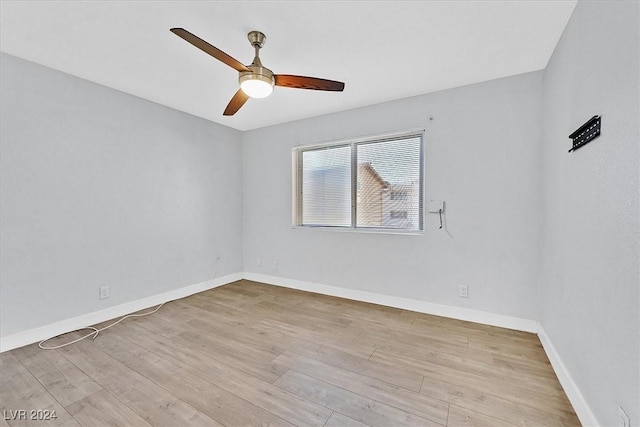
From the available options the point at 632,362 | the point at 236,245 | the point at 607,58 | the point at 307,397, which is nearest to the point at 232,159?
the point at 236,245

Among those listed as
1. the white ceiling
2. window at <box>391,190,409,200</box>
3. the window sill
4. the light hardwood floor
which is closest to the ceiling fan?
the white ceiling

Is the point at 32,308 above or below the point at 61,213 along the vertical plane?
below

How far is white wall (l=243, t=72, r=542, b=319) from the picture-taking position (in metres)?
2.41

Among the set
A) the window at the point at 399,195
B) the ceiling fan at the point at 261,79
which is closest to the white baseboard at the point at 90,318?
the ceiling fan at the point at 261,79

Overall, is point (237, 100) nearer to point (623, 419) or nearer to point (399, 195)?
point (399, 195)

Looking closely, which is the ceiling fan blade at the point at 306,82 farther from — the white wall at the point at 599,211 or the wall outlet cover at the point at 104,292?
the wall outlet cover at the point at 104,292

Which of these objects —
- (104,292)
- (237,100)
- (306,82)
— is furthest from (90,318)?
(306,82)

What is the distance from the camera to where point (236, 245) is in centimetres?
419

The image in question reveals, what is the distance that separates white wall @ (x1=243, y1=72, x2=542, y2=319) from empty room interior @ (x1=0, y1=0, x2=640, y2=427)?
0.02m

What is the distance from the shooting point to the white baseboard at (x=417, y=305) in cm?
247

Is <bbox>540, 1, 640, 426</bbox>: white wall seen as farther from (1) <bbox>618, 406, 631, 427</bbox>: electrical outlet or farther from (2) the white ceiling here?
(2) the white ceiling

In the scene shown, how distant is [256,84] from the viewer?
1.85 metres

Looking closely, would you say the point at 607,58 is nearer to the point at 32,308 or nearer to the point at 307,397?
the point at 307,397

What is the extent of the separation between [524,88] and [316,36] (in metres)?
1.96
